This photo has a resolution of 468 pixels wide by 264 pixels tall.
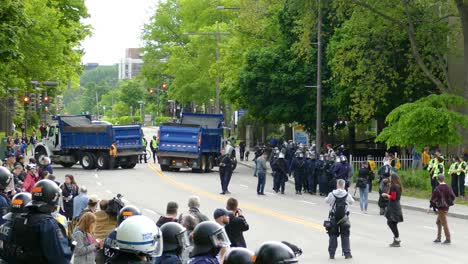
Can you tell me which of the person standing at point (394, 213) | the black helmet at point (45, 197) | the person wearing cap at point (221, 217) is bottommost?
the person standing at point (394, 213)

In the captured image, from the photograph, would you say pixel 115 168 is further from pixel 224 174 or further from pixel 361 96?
pixel 224 174

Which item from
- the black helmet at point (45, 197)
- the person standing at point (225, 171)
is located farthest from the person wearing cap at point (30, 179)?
the black helmet at point (45, 197)

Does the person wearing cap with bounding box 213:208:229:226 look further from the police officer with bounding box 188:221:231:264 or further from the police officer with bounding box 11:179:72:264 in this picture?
the police officer with bounding box 188:221:231:264

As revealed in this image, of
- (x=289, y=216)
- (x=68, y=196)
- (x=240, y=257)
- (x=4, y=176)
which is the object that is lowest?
(x=289, y=216)

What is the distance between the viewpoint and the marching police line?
6.53 m

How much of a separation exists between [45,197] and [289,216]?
19.6m

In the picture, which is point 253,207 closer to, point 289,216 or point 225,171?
point 289,216

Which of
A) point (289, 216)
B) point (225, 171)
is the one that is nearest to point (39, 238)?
point (289, 216)

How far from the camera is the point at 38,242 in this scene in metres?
8.34

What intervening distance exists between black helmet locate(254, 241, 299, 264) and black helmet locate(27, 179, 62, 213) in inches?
136

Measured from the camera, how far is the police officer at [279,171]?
37.1 m

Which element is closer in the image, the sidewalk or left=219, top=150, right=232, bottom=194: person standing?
the sidewalk

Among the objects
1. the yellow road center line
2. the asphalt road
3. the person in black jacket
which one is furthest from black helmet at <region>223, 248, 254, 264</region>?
the yellow road center line

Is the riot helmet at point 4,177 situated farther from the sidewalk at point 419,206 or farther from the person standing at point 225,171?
the person standing at point 225,171
